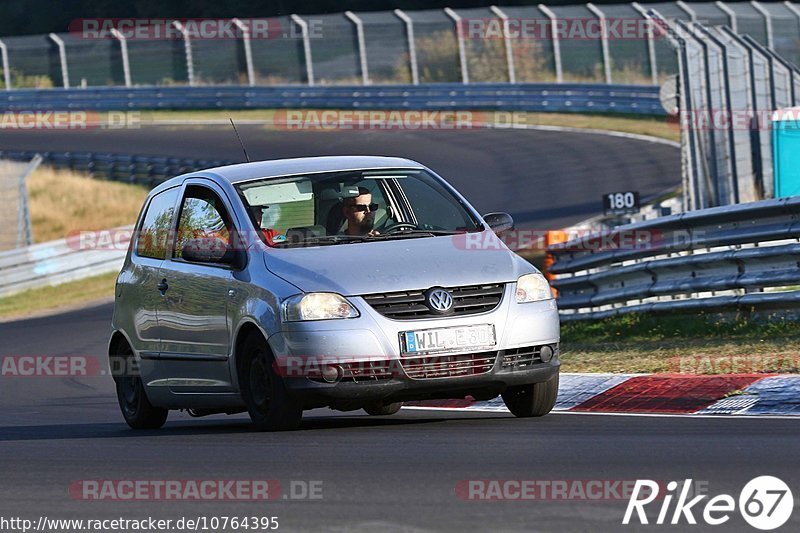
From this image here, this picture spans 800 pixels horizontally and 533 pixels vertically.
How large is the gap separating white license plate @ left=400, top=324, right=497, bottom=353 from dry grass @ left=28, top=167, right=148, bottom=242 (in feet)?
87.1

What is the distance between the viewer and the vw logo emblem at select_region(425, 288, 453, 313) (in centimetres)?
859

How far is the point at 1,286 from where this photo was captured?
25594 millimetres

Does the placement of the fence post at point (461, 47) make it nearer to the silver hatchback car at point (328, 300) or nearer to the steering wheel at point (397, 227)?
the silver hatchback car at point (328, 300)

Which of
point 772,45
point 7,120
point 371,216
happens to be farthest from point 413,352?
point 7,120

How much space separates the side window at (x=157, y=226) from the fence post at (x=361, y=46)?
36441 mm

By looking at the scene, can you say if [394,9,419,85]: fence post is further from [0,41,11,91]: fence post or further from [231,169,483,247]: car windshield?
[231,169,483,247]: car windshield

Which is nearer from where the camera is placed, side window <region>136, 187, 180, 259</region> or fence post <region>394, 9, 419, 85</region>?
side window <region>136, 187, 180, 259</region>

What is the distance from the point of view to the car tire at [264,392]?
28.8 feet

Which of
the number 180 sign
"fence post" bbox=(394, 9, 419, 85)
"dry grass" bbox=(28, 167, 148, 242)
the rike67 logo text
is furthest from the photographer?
"fence post" bbox=(394, 9, 419, 85)

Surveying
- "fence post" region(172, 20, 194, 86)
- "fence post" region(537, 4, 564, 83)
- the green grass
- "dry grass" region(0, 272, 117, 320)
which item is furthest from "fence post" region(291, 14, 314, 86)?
the green grass

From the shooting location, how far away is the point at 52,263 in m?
26.5

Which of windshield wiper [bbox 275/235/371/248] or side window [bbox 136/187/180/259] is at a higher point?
side window [bbox 136/187/180/259]

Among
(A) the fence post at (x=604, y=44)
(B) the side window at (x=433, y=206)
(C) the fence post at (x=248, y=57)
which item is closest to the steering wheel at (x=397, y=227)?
(B) the side window at (x=433, y=206)

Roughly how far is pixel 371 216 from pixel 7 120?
42274 mm
